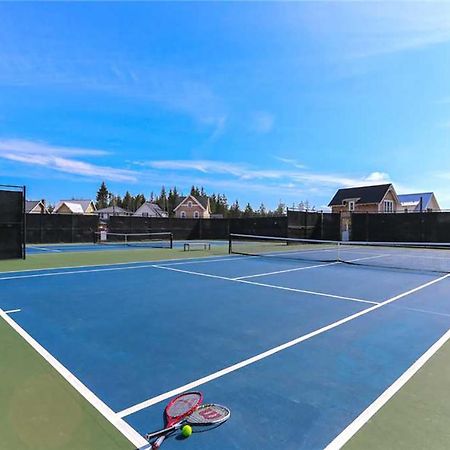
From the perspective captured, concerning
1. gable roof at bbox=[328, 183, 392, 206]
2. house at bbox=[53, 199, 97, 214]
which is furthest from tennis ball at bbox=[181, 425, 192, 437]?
house at bbox=[53, 199, 97, 214]

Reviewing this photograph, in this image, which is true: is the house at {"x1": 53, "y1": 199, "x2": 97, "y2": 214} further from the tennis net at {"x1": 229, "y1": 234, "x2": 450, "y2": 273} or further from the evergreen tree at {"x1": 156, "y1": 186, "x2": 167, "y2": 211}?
the tennis net at {"x1": 229, "y1": 234, "x2": 450, "y2": 273}

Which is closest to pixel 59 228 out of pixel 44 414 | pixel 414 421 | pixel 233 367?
pixel 233 367

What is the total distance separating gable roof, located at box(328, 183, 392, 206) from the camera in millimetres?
41375

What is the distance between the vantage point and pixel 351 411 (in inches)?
104

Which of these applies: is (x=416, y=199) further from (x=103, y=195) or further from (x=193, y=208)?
(x=103, y=195)

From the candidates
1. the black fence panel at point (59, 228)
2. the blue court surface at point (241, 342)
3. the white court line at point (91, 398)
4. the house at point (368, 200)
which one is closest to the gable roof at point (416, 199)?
the house at point (368, 200)

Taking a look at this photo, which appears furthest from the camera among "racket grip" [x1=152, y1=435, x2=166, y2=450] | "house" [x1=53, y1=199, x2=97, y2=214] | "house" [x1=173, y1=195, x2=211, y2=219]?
"house" [x1=173, y1=195, x2=211, y2=219]

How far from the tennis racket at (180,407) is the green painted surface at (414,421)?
104cm

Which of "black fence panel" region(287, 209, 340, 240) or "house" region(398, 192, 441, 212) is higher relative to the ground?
"house" region(398, 192, 441, 212)

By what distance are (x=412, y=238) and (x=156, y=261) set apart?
62.5 feet

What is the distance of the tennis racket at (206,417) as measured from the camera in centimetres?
241

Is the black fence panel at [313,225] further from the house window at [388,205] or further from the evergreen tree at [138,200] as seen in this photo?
the evergreen tree at [138,200]

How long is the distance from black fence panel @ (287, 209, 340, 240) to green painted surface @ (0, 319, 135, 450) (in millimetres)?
21217

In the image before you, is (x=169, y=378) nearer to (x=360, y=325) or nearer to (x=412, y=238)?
(x=360, y=325)
